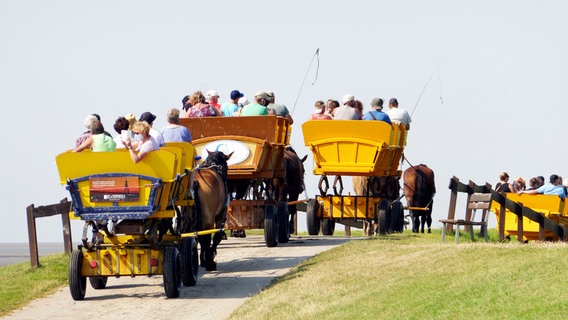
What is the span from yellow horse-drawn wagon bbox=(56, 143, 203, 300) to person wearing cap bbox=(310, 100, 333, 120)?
958 cm

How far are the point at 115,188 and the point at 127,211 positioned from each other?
356 millimetres

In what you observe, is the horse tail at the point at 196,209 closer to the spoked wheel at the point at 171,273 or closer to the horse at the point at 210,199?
the horse at the point at 210,199

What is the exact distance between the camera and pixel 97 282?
1961 cm

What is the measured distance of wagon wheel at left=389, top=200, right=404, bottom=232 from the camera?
28.2m

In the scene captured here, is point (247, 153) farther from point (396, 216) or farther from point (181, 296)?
point (181, 296)

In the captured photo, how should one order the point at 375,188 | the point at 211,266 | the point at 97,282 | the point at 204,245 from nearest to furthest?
the point at 97,282
the point at 204,245
the point at 211,266
the point at 375,188

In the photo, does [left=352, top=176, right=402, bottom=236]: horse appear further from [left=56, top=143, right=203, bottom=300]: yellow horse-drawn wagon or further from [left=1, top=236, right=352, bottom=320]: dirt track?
[left=56, top=143, right=203, bottom=300]: yellow horse-drawn wagon

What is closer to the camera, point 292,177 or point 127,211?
point 127,211

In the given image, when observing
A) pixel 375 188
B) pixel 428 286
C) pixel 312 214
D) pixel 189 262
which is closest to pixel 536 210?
pixel 375 188

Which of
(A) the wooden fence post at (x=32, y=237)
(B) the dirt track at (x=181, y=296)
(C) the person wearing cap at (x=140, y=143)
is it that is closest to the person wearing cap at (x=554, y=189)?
(B) the dirt track at (x=181, y=296)

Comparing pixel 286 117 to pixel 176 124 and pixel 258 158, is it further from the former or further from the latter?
pixel 176 124

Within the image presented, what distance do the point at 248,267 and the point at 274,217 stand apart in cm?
340

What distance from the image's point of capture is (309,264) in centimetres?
2125

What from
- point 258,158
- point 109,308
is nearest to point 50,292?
point 109,308
